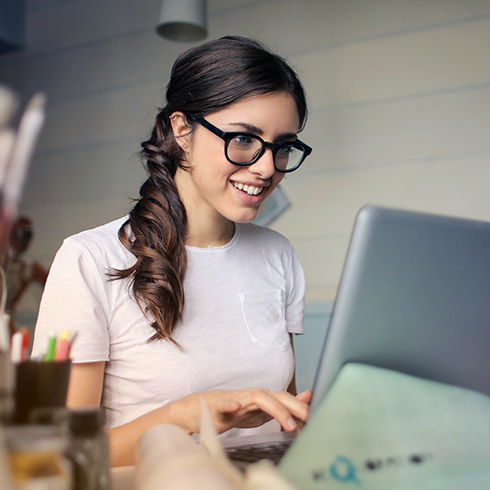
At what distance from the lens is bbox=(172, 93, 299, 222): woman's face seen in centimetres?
105

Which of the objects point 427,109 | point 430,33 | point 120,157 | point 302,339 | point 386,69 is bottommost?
point 302,339

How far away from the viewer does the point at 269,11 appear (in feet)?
7.54

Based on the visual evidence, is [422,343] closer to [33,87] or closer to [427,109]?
[427,109]

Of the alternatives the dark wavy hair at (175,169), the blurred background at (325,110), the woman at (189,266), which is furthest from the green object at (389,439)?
the blurred background at (325,110)

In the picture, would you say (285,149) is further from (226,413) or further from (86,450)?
(86,450)

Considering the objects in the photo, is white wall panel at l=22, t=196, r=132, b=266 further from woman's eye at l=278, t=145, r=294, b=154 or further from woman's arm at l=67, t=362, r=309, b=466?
woman's arm at l=67, t=362, r=309, b=466


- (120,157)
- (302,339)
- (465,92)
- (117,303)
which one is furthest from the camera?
(120,157)

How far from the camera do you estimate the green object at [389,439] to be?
16.4 inches

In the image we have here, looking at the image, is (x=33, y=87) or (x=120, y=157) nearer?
(x=120, y=157)

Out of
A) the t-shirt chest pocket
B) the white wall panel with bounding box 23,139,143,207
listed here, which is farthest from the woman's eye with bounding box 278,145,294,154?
the white wall panel with bounding box 23,139,143,207

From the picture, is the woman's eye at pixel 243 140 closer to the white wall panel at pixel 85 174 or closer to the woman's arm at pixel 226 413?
the woman's arm at pixel 226 413

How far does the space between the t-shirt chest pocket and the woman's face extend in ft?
0.73

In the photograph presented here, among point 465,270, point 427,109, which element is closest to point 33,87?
point 427,109

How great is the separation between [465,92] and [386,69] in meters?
0.33
